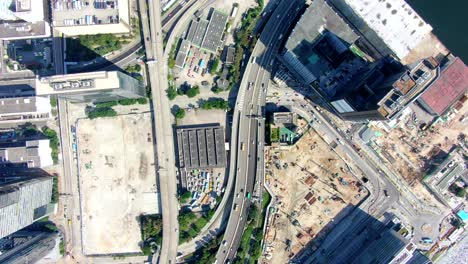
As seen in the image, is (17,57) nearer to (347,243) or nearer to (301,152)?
(301,152)

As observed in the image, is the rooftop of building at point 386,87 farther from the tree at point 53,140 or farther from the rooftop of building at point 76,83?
the tree at point 53,140

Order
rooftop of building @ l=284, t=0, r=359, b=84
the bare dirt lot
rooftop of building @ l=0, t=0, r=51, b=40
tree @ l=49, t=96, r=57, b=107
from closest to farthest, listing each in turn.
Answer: rooftop of building @ l=284, t=0, r=359, b=84 → rooftop of building @ l=0, t=0, r=51, b=40 → tree @ l=49, t=96, r=57, b=107 → the bare dirt lot

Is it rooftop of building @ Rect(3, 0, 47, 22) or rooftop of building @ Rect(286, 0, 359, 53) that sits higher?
rooftop of building @ Rect(3, 0, 47, 22)

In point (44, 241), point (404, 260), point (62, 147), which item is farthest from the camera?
point (62, 147)

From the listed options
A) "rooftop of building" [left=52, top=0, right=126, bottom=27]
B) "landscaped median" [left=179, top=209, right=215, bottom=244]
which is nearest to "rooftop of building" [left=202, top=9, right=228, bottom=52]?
"rooftop of building" [left=52, top=0, right=126, bottom=27]

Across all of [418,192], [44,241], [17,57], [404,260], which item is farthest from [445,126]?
[17,57]

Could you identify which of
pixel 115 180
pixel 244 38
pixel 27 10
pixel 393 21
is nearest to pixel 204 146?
pixel 115 180

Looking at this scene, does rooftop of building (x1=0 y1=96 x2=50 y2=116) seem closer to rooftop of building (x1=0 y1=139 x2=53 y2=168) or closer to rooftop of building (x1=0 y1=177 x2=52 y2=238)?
rooftop of building (x1=0 y1=139 x2=53 y2=168)
